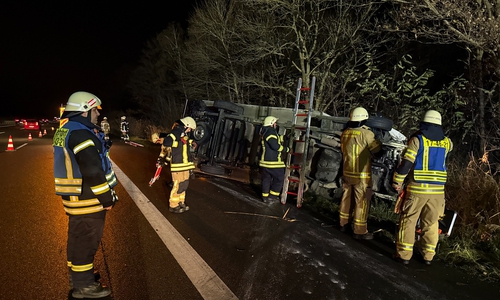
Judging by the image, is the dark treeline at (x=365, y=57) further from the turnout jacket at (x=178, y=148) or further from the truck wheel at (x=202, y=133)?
the turnout jacket at (x=178, y=148)

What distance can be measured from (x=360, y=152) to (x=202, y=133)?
15.4ft

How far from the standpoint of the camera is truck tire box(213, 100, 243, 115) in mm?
7660

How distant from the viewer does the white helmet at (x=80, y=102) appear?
2715mm

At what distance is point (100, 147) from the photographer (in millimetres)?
2783

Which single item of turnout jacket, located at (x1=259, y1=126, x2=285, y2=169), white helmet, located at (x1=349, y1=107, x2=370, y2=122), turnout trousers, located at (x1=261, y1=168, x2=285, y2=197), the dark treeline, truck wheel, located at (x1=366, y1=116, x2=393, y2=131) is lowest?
turnout trousers, located at (x1=261, y1=168, x2=285, y2=197)

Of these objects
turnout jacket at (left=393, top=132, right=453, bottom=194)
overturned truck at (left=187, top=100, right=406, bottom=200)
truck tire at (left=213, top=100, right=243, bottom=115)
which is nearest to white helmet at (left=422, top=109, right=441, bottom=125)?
turnout jacket at (left=393, top=132, right=453, bottom=194)

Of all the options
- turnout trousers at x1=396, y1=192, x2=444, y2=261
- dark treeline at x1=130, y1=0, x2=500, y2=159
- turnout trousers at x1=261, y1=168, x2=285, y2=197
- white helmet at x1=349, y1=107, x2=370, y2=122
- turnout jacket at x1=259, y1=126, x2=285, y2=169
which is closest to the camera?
turnout trousers at x1=396, y1=192, x2=444, y2=261

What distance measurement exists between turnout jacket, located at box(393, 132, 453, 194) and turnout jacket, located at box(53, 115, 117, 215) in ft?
10.8

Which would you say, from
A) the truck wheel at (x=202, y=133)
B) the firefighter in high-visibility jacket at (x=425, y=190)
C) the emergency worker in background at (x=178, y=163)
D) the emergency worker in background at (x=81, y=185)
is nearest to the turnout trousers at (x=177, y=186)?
the emergency worker in background at (x=178, y=163)

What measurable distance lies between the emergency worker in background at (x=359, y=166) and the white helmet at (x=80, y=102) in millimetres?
3337

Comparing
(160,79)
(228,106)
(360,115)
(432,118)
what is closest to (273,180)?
(360,115)

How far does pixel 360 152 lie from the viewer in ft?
14.4

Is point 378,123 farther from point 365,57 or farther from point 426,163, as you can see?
point 365,57

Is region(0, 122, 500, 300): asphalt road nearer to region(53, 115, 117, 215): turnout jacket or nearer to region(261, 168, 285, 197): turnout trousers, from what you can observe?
region(261, 168, 285, 197): turnout trousers
